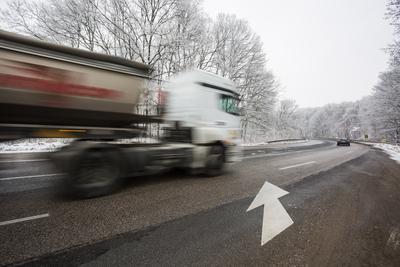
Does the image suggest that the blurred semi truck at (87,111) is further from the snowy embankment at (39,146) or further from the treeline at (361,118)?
the treeline at (361,118)

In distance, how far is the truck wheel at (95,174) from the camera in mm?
3633

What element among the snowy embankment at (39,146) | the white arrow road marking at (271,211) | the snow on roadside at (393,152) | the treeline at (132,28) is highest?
the treeline at (132,28)

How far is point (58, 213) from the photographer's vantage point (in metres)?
3.06

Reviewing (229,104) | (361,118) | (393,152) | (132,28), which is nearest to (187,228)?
(229,104)

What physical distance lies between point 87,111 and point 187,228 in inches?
116

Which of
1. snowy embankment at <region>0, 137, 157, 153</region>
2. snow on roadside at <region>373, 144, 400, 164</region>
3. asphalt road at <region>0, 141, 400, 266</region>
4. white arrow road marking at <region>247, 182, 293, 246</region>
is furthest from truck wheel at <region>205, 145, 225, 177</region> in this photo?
snow on roadside at <region>373, 144, 400, 164</region>

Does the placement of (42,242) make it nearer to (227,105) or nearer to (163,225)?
(163,225)

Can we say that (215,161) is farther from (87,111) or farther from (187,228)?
(87,111)

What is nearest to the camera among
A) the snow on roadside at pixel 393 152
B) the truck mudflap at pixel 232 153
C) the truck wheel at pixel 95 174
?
the truck wheel at pixel 95 174

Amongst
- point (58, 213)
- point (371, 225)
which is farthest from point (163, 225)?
point (371, 225)

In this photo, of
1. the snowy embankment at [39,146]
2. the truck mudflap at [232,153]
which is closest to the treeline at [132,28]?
the snowy embankment at [39,146]

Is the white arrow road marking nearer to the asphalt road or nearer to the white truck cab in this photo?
the asphalt road

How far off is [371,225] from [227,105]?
4640mm

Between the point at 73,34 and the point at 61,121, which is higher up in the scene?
the point at 73,34
